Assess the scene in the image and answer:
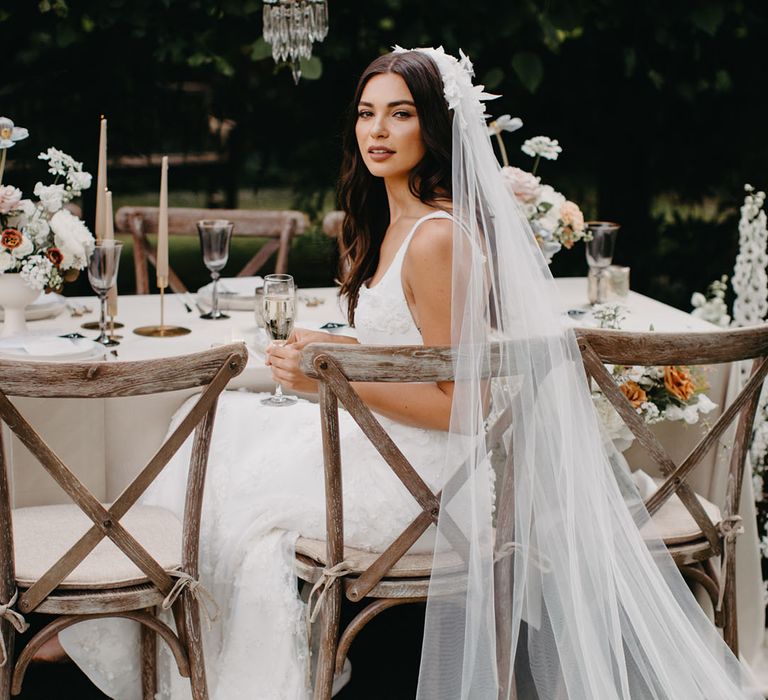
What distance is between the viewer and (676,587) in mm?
1827

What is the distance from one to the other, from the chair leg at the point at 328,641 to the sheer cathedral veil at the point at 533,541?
19 cm

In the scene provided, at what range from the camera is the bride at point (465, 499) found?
1.74 metres

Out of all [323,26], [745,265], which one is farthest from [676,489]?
[323,26]

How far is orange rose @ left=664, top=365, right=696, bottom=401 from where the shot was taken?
229 centimetres

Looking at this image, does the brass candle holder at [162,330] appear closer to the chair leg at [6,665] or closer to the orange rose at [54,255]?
the orange rose at [54,255]

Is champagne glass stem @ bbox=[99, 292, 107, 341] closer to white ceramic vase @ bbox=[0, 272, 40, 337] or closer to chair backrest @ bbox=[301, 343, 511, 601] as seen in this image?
white ceramic vase @ bbox=[0, 272, 40, 337]

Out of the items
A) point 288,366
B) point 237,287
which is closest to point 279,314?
point 288,366

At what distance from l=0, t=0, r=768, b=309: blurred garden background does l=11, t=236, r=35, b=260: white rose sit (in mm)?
2227

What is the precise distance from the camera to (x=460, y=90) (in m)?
1.94

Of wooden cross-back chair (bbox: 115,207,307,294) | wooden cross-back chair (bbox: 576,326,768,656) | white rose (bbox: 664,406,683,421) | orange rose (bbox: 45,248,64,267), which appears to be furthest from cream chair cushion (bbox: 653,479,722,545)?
wooden cross-back chair (bbox: 115,207,307,294)

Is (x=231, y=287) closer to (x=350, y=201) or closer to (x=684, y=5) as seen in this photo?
(x=350, y=201)

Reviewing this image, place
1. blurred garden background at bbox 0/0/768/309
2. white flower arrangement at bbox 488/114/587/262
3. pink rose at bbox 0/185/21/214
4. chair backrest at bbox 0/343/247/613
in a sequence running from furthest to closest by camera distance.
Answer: blurred garden background at bbox 0/0/768/309
white flower arrangement at bbox 488/114/587/262
pink rose at bbox 0/185/21/214
chair backrest at bbox 0/343/247/613

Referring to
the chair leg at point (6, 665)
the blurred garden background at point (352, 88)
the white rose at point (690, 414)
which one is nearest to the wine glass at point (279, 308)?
the chair leg at point (6, 665)

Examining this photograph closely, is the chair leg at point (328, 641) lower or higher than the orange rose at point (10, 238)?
lower
